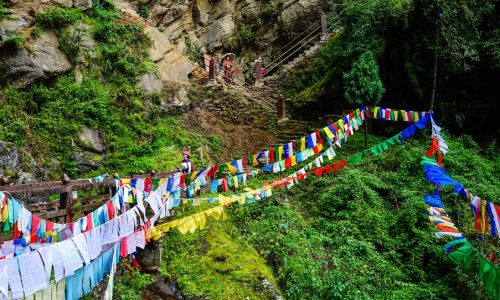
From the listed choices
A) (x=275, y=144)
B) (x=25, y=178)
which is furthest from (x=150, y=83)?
(x=25, y=178)

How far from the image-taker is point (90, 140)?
39.8 feet

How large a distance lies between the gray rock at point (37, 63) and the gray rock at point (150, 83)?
2.75 metres

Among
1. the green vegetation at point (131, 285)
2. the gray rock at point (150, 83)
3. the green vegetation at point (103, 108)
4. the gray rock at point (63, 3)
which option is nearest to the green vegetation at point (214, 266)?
the green vegetation at point (131, 285)

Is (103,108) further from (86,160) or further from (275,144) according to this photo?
(275,144)

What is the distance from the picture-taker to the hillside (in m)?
7.71

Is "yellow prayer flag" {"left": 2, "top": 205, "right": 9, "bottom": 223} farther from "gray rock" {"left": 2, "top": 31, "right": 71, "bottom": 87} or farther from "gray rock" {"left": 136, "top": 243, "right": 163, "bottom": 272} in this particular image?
"gray rock" {"left": 2, "top": 31, "right": 71, "bottom": 87}

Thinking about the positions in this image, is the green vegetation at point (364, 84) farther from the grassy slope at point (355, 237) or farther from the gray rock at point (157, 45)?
the gray rock at point (157, 45)

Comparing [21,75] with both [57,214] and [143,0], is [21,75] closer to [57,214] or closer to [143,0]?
[57,214]

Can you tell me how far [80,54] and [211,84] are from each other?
5.74m

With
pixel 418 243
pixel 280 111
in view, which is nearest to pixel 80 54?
pixel 280 111

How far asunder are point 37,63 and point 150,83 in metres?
4.15

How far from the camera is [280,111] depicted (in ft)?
51.7

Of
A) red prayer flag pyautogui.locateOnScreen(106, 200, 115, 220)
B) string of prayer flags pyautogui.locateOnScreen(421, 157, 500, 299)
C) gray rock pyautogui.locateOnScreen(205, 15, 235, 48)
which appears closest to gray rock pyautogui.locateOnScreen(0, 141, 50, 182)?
red prayer flag pyautogui.locateOnScreen(106, 200, 115, 220)

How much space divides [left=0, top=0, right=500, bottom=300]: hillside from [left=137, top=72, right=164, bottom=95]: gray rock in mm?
52
